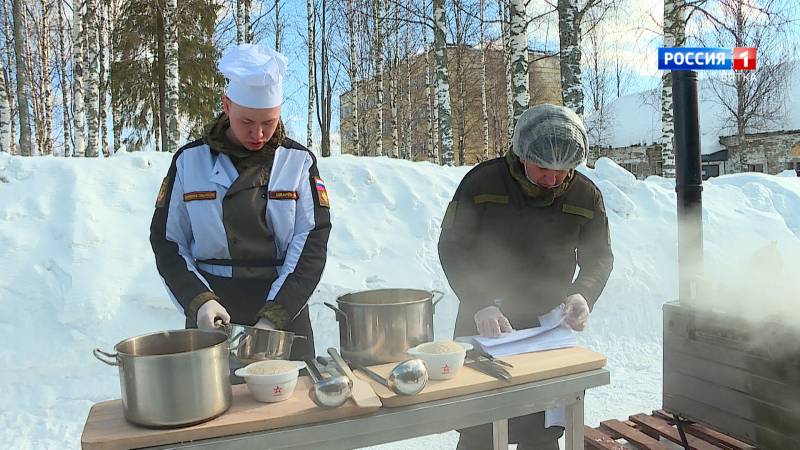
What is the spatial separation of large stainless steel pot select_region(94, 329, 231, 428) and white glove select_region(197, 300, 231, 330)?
23 cm

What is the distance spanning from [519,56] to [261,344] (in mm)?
7380

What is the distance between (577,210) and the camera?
2.18m

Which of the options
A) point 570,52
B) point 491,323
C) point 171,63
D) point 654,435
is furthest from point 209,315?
point 171,63

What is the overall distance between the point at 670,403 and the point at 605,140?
81.9ft

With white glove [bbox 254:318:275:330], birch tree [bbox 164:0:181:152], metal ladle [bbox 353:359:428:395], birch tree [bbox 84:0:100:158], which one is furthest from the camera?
birch tree [bbox 84:0:100:158]

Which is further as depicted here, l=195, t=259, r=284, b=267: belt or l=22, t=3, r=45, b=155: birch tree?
l=22, t=3, r=45, b=155: birch tree

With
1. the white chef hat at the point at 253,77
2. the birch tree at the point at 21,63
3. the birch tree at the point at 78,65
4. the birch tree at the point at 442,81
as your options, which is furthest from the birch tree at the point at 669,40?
the birch tree at the point at 21,63

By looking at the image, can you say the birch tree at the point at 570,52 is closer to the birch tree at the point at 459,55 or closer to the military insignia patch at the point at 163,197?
the birch tree at the point at 459,55

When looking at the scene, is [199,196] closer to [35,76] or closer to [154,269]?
[154,269]

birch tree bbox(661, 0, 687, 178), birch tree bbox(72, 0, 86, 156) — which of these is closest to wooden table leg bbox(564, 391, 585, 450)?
birch tree bbox(661, 0, 687, 178)

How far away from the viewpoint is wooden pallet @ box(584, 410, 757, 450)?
2.14m

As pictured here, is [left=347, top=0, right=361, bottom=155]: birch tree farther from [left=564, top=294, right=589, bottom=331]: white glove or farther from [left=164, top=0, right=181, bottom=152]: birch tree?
[left=564, top=294, right=589, bottom=331]: white glove

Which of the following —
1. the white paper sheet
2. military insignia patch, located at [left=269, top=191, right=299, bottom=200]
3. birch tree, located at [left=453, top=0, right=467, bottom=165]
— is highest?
birch tree, located at [left=453, top=0, right=467, bottom=165]

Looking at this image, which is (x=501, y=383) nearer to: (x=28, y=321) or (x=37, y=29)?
(x=28, y=321)
